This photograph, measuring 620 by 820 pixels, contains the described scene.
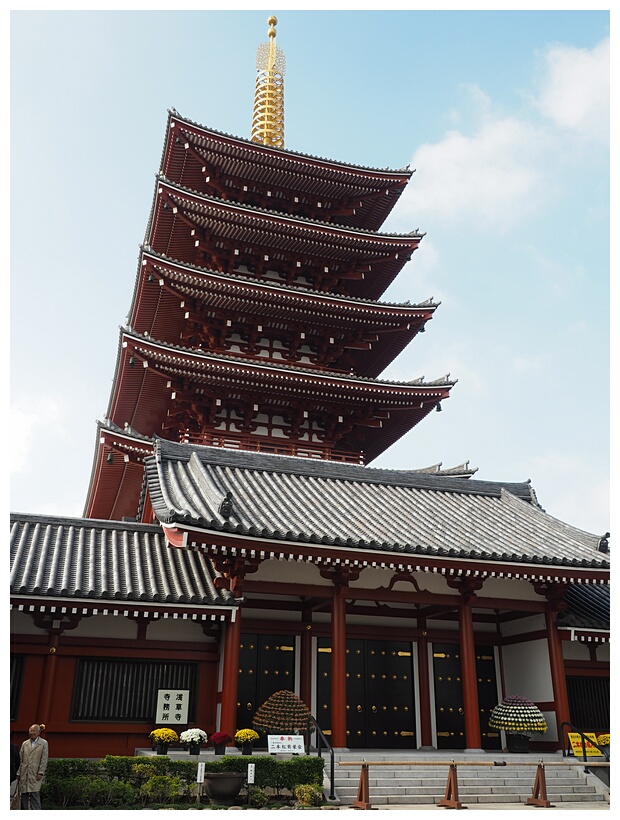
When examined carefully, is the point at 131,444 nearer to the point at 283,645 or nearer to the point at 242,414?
the point at 242,414

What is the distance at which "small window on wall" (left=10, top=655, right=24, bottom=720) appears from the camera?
14.6 m

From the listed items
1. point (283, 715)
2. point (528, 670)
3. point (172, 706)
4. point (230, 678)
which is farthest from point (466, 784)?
point (172, 706)

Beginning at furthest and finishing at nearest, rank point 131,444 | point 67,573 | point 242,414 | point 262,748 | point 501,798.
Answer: point 242,414 < point 131,444 < point 262,748 < point 67,573 < point 501,798

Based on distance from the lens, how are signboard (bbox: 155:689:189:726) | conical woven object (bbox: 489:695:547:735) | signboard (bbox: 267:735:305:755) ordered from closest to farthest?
signboard (bbox: 267:735:305:755)
signboard (bbox: 155:689:189:726)
conical woven object (bbox: 489:695:547:735)

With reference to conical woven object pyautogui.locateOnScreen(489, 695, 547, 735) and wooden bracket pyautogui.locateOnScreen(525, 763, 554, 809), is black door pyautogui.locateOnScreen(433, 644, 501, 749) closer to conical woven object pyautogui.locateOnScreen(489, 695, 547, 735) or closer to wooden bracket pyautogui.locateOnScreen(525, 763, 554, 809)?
conical woven object pyautogui.locateOnScreen(489, 695, 547, 735)

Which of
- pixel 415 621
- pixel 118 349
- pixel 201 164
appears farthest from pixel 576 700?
pixel 201 164

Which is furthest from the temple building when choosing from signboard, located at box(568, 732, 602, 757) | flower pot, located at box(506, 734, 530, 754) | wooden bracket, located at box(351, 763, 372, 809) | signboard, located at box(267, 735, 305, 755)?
wooden bracket, located at box(351, 763, 372, 809)

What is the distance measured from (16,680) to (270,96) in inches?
1107

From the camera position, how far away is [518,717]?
1633 centimetres

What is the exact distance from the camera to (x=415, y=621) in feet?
62.6

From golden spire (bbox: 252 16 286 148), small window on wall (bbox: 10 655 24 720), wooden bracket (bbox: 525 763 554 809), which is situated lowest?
wooden bracket (bbox: 525 763 554 809)

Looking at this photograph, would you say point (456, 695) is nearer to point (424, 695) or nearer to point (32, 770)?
point (424, 695)

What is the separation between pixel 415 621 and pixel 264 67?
27886 millimetres

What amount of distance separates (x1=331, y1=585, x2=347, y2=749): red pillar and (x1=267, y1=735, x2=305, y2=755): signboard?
1733 millimetres
